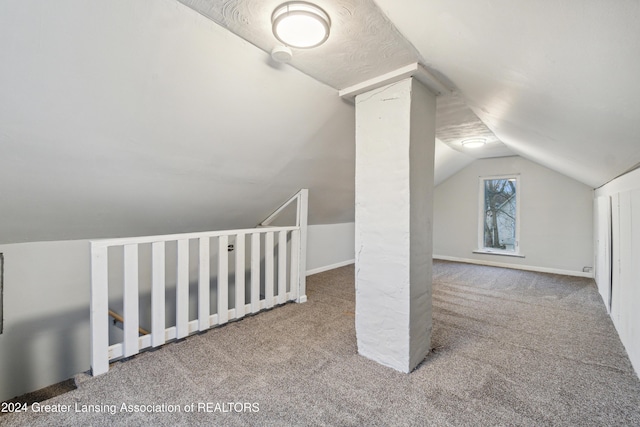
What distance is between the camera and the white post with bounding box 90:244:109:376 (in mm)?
1812

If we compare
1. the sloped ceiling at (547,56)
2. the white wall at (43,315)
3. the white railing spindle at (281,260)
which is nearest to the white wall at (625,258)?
the sloped ceiling at (547,56)

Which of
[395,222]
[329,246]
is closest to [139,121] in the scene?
[395,222]

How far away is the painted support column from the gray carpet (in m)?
0.23

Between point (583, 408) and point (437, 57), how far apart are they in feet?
6.81

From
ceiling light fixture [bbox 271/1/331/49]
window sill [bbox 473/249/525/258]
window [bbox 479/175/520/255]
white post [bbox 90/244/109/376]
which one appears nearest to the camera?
ceiling light fixture [bbox 271/1/331/49]

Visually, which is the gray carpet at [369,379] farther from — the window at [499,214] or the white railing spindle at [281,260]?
the window at [499,214]

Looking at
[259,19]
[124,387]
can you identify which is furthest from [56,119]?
[124,387]

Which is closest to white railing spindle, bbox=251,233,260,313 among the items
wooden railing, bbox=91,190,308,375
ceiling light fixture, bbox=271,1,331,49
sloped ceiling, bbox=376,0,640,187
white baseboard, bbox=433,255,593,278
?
wooden railing, bbox=91,190,308,375

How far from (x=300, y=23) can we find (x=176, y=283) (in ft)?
7.33

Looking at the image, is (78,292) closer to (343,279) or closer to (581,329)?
(343,279)

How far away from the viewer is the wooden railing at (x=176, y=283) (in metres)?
1.85

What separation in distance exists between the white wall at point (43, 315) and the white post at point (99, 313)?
1.05 meters

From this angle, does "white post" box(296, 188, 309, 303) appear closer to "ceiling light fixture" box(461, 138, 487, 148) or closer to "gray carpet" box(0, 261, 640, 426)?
"gray carpet" box(0, 261, 640, 426)

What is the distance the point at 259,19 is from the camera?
53.6 inches
